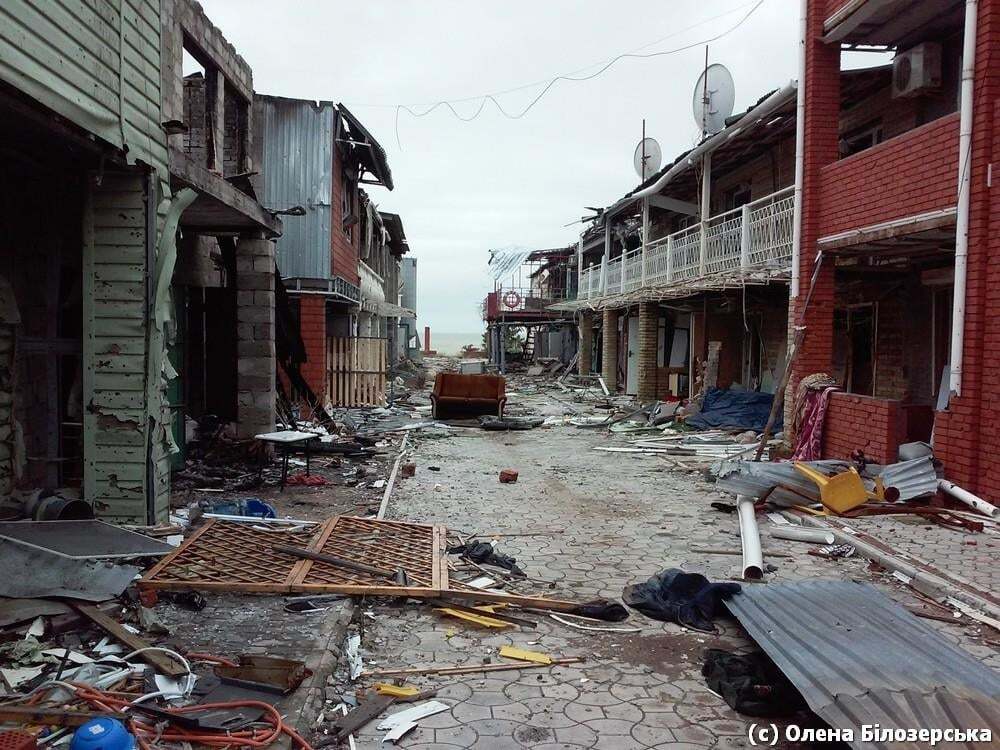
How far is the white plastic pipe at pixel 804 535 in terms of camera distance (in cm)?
697

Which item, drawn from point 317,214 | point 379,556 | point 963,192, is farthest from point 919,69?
point 317,214

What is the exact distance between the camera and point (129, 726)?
3.18 m

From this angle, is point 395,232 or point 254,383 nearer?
point 254,383

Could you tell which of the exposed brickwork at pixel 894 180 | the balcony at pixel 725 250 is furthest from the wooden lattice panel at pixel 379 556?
the balcony at pixel 725 250

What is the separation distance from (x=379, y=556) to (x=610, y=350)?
2053 centimetres

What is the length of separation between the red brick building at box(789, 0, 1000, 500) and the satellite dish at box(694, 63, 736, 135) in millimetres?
3136

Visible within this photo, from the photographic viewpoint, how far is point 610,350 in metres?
25.7

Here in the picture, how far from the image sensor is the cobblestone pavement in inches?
140

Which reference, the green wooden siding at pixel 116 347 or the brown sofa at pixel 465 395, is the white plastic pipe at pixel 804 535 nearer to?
the green wooden siding at pixel 116 347

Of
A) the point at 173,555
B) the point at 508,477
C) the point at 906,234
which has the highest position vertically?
the point at 906,234

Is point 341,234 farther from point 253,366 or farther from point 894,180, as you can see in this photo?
point 894,180

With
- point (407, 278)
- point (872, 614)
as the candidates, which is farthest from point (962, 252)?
point (407, 278)

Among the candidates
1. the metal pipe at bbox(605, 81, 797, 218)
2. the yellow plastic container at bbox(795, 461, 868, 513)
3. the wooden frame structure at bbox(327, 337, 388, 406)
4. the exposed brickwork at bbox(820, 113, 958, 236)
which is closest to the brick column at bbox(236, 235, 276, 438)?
the wooden frame structure at bbox(327, 337, 388, 406)

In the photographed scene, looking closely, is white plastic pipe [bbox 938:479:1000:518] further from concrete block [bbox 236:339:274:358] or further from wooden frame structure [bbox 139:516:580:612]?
concrete block [bbox 236:339:274:358]
